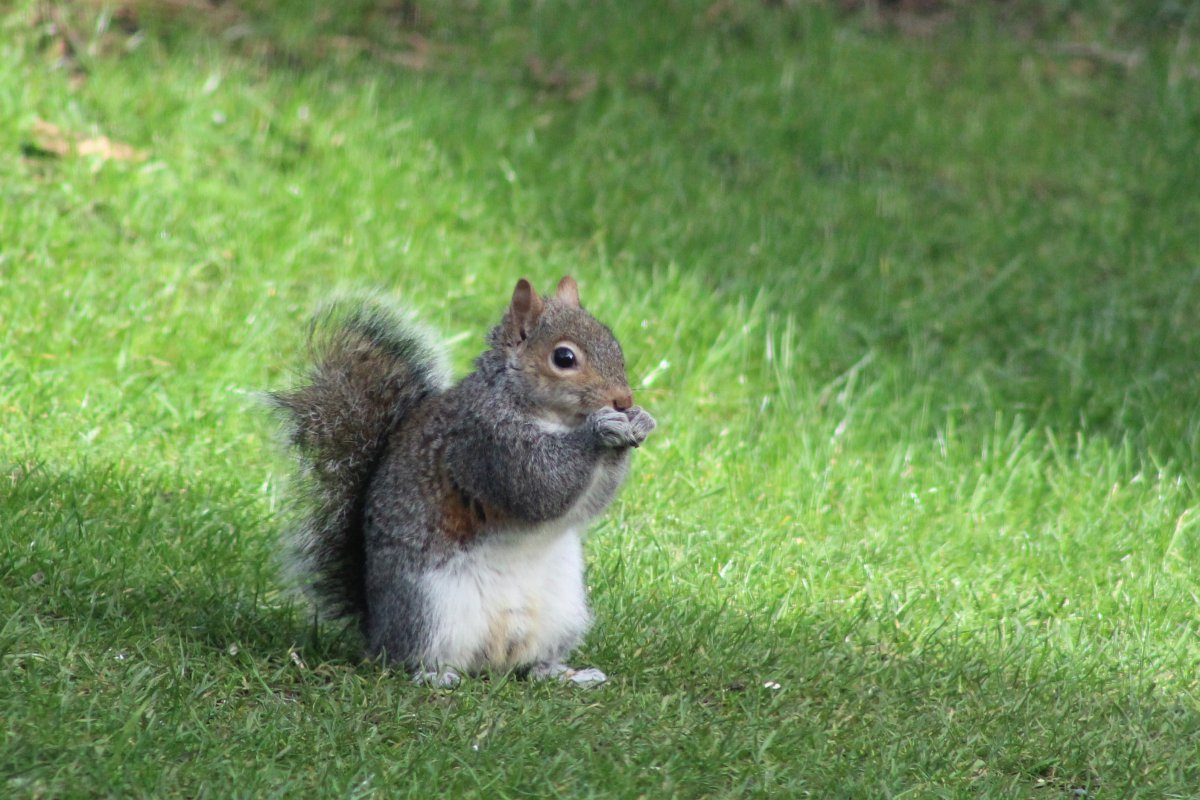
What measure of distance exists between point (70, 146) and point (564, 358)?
2.81 metres

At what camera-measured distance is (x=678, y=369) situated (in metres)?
4.62

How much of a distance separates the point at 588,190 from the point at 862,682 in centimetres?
283

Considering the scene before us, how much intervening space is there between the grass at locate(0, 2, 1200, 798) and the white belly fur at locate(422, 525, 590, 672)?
0.08 meters

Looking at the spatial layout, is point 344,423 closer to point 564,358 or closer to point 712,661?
point 564,358

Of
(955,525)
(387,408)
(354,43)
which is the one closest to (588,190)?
(354,43)

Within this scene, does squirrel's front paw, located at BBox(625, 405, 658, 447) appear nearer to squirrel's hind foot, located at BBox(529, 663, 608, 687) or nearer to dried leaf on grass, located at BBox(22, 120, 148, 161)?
squirrel's hind foot, located at BBox(529, 663, 608, 687)

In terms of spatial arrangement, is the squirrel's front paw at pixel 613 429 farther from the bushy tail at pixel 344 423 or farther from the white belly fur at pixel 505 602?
the bushy tail at pixel 344 423

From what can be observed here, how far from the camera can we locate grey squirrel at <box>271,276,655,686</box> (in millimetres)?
2775

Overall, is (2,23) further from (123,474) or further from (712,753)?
(712,753)

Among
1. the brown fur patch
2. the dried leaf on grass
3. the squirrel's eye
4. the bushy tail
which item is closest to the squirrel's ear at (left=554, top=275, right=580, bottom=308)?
the squirrel's eye

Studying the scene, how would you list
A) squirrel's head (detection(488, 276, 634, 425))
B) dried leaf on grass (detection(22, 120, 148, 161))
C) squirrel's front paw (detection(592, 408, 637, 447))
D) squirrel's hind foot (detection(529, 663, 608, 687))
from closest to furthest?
squirrel's front paw (detection(592, 408, 637, 447)) < squirrel's head (detection(488, 276, 634, 425)) < squirrel's hind foot (detection(529, 663, 608, 687)) < dried leaf on grass (detection(22, 120, 148, 161))

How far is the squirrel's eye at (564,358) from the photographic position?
2.79 m

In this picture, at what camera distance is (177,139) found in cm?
521

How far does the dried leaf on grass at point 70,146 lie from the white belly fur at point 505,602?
275 centimetres
